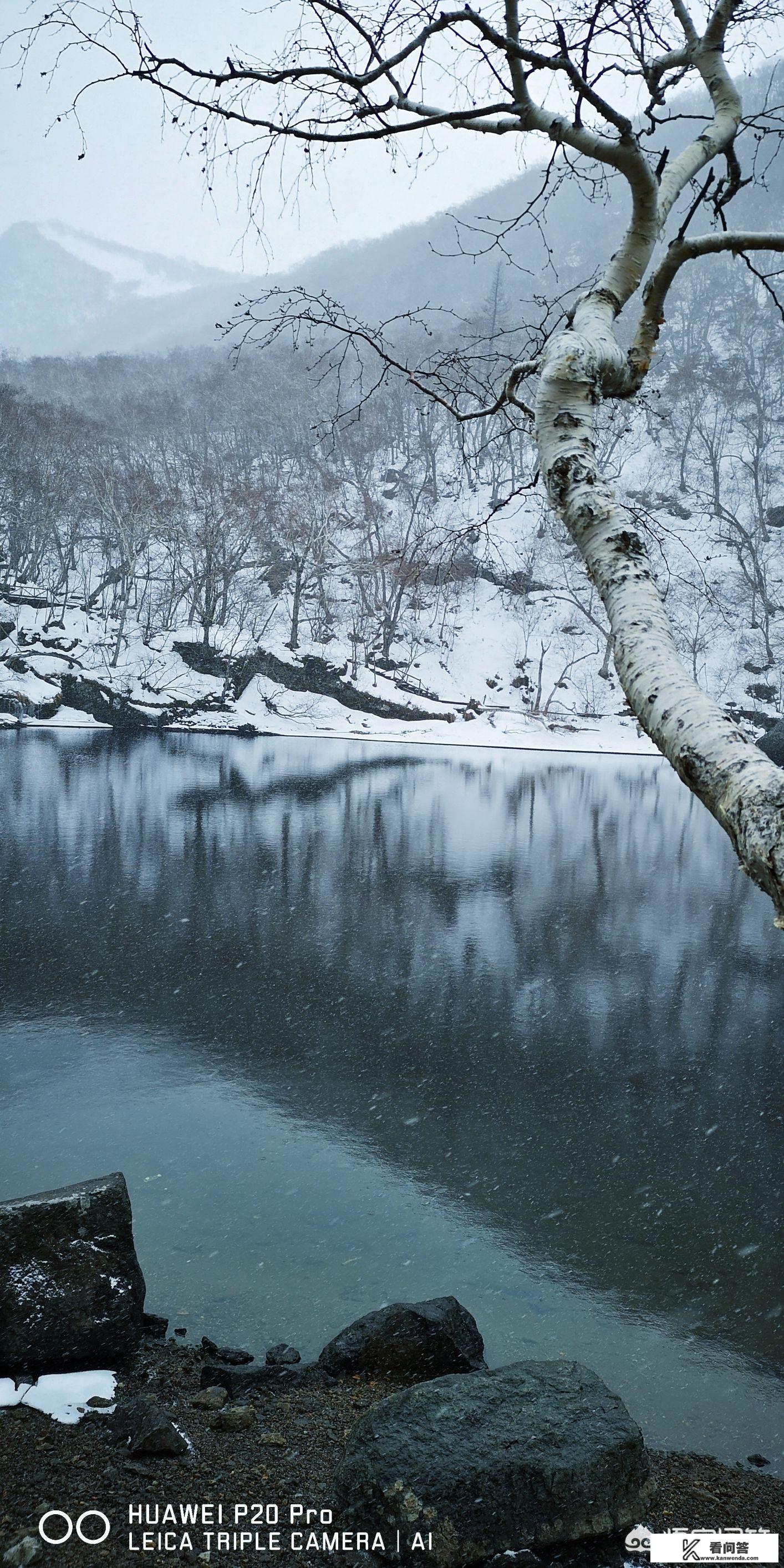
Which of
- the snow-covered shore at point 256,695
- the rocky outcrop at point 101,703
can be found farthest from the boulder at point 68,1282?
the rocky outcrop at point 101,703

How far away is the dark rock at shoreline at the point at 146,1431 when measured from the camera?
249 centimetres

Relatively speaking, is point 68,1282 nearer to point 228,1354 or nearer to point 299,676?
point 228,1354

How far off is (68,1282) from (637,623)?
2909 millimetres

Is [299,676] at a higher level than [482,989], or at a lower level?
higher

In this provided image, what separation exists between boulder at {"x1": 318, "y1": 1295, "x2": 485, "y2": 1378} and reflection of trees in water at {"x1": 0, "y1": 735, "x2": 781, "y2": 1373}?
3.51 feet

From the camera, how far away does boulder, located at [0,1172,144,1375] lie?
3055 millimetres

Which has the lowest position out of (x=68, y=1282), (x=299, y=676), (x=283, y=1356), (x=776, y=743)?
(x=283, y=1356)

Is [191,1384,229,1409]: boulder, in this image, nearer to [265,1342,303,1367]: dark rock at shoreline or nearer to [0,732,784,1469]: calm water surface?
[265,1342,303,1367]: dark rock at shoreline

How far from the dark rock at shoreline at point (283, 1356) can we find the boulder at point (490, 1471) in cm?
85

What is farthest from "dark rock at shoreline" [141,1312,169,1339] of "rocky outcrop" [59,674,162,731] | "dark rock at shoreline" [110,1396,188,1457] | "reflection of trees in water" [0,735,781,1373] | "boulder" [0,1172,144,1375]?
"rocky outcrop" [59,674,162,731]

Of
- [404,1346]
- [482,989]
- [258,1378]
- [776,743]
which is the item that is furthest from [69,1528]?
[776,743]

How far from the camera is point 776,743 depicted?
1076 inches

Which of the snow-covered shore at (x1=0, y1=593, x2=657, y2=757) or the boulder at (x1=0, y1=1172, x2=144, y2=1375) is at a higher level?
the snow-covered shore at (x1=0, y1=593, x2=657, y2=757)

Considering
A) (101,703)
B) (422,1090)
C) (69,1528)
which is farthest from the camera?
(101,703)
